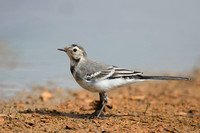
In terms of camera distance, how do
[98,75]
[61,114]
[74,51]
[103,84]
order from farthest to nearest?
[74,51], [61,114], [98,75], [103,84]

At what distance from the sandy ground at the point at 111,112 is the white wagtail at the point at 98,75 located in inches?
24.5

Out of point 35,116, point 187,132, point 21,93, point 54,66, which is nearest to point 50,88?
point 21,93

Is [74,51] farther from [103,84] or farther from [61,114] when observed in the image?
[61,114]

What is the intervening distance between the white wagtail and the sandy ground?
2.04ft

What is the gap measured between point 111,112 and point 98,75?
1.11 m

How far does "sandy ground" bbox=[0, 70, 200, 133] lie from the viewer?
17.0ft

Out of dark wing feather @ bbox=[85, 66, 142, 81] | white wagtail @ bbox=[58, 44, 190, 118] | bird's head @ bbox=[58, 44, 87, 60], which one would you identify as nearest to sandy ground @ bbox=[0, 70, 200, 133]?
white wagtail @ bbox=[58, 44, 190, 118]

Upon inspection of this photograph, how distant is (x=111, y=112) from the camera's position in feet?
21.7

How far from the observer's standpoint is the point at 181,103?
8062 mm

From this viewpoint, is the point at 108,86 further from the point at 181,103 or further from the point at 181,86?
the point at 181,86

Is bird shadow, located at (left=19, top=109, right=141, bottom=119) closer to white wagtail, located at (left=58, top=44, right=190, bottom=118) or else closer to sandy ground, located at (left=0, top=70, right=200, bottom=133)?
sandy ground, located at (left=0, top=70, right=200, bottom=133)

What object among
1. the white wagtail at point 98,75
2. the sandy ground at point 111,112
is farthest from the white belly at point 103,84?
the sandy ground at point 111,112

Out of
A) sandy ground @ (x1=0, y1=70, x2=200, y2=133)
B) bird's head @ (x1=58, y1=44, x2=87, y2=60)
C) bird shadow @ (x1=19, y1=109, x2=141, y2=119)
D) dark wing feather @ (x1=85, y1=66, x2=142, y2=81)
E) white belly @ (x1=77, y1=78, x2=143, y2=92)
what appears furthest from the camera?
bird's head @ (x1=58, y1=44, x2=87, y2=60)

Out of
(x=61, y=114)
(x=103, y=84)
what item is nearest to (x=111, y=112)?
(x=103, y=84)
